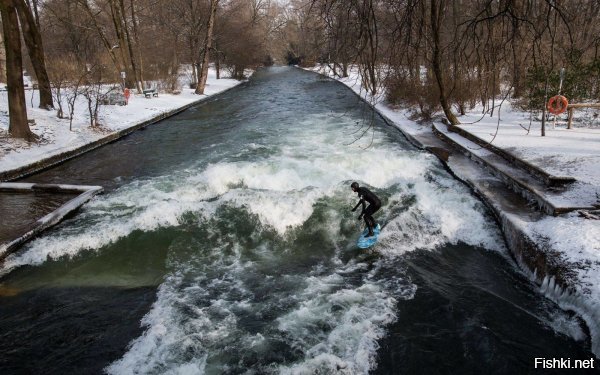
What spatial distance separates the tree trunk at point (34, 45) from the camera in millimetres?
16770

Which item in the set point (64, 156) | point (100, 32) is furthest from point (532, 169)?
point (100, 32)

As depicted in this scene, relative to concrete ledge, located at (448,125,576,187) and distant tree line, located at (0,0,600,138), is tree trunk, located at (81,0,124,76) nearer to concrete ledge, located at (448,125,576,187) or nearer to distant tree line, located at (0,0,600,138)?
distant tree line, located at (0,0,600,138)

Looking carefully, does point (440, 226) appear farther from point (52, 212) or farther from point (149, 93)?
point (149, 93)

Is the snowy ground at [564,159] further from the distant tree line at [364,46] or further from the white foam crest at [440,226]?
the white foam crest at [440,226]

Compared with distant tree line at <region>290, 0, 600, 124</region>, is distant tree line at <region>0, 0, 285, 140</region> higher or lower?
higher

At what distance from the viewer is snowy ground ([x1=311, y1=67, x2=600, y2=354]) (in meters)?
5.87

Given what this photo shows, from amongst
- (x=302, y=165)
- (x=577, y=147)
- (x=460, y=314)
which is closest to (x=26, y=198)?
(x=302, y=165)

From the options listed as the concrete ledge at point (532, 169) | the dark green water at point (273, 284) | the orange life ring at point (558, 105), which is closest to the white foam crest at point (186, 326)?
the dark green water at point (273, 284)

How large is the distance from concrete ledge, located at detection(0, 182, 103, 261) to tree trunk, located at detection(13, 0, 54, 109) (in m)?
9.29

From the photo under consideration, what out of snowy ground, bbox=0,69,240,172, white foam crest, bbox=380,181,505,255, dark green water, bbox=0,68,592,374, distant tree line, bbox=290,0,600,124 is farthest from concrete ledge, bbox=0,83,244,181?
white foam crest, bbox=380,181,505,255

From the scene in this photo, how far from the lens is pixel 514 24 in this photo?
10.4 feet

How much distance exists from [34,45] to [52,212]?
488 inches

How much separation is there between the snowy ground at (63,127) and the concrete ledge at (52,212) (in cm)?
167

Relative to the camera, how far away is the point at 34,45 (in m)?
17.5
